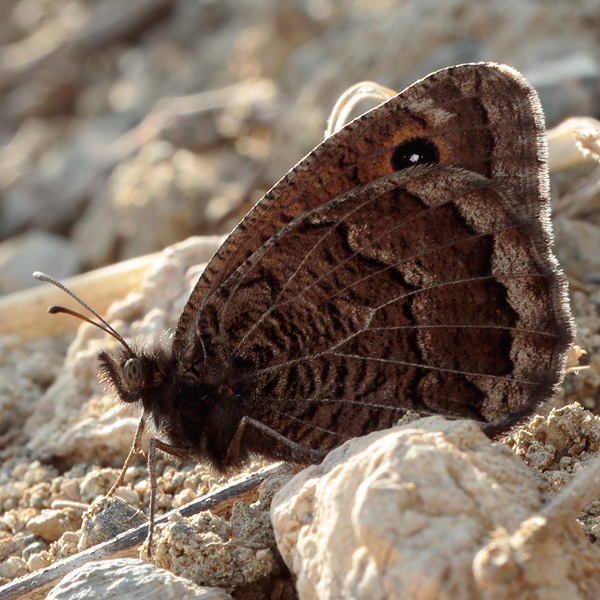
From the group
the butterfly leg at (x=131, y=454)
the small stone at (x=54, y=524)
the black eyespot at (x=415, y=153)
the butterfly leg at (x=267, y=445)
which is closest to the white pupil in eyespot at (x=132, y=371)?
Result: the butterfly leg at (x=131, y=454)

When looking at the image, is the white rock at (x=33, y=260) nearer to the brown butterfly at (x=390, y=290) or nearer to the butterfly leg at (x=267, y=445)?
the brown butterfly at (x=390, y=290)

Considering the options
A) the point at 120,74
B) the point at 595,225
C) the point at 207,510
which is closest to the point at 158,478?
the point at 207,510

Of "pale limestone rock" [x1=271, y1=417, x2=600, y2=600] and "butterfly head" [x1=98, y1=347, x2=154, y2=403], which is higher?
"butterfly head" [x1=98, y1=347, x2=154, y2=403]

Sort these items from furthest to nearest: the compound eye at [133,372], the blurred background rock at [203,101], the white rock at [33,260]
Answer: the white rock at [33,260], the blurred background rock at [203,101], the compound eye at [133,372]

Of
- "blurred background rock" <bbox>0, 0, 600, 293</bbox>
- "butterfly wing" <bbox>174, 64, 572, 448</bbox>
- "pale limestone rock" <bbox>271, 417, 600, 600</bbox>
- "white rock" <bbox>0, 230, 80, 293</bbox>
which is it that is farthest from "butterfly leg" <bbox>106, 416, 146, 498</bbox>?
"white rock" <bbox>0, 230, 80, 293</bbox>

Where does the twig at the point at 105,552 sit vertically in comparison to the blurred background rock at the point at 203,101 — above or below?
below

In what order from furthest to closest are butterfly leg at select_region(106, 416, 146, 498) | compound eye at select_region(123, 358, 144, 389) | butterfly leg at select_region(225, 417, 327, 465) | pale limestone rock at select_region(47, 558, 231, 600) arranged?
1. butterfly leg at select_region(106, 416, 146, 498)
2. compound eye at select_region(123, 358, 144, 389)
3. butterfly leg at select_region(225, 417, 327, 465)
4. pale limestone rock at select_region(47, 558, 231, 600)

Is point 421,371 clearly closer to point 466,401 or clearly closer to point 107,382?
point 466,401

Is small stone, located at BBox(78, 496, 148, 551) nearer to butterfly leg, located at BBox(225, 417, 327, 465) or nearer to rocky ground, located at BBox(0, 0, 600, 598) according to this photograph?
rocky ground, located at BBox(0, 0, 600, 598)
